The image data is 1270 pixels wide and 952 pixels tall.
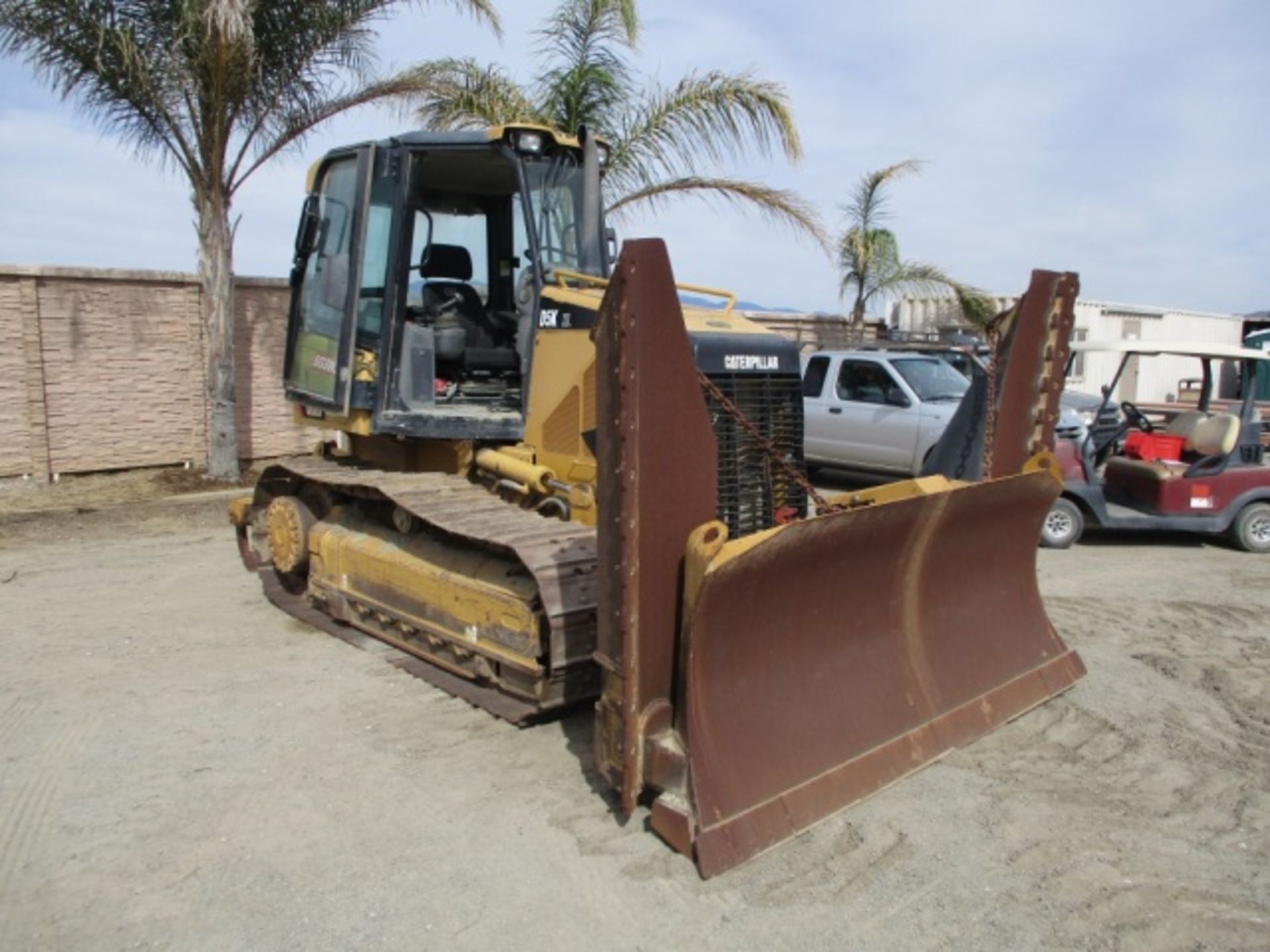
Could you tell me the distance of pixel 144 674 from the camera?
529 centimetres

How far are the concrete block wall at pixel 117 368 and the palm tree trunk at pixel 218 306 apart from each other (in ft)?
1.29

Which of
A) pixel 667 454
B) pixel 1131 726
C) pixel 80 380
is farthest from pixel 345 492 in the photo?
pixel 80 380

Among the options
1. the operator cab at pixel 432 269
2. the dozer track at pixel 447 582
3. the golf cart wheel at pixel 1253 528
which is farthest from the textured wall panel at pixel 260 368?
the golf cart wheel at pixel 1253 528

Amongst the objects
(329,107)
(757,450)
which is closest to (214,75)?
(329,107)

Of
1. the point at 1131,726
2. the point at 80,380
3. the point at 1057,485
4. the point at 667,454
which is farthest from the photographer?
the point at 80,380

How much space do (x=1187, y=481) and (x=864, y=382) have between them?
404 cm

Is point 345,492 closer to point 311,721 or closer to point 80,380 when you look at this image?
point 311,721

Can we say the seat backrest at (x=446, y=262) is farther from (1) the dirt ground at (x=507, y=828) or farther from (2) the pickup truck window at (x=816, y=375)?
(2) the pickup truck window at (x=816, y=375)

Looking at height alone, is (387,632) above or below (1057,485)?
below

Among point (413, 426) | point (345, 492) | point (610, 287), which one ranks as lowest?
point (345, 492)

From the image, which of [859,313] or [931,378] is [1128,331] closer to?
[859,313]

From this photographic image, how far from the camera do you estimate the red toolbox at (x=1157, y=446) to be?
921 cm

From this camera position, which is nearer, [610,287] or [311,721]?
[610,287]

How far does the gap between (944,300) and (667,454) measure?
637 inches
